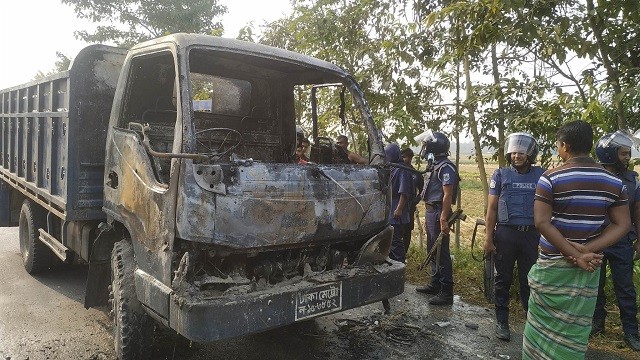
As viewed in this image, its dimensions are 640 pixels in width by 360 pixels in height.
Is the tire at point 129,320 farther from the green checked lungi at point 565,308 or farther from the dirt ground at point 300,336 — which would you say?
the green checked lungi at point 565,308

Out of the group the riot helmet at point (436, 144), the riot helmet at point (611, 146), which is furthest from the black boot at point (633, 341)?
the riot helmet at point (436, 144)

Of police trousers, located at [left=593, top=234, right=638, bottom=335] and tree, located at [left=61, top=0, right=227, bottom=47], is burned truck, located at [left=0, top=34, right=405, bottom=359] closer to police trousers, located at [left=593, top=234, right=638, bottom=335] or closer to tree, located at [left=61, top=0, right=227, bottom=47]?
police trousers, located at [left=593, top=234, right=638, bottom=335]

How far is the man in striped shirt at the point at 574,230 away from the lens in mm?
2598

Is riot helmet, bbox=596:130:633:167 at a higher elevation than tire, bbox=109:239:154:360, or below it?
higher

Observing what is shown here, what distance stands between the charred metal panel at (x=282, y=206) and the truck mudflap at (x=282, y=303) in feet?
0.96

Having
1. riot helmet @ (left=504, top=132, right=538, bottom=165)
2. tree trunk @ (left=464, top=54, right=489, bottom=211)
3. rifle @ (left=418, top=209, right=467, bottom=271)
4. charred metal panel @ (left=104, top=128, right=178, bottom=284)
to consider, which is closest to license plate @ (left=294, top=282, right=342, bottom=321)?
charred metal panel @ (left=104, top=128, right=178, bottom=284)

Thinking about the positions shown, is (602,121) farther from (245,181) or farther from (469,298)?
(245,181)

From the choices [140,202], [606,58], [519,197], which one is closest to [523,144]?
[519,197]

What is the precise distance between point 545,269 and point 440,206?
2.15 metres

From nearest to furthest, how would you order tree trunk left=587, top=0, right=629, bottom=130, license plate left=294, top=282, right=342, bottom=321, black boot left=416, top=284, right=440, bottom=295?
license plate left=294, top=282, right=342, bottom=321
tree trunk left=587, top=0, right=629, bottom=130
black boot left=416, top=284, right=440, bottom=295

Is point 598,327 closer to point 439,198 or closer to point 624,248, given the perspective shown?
point 624,248

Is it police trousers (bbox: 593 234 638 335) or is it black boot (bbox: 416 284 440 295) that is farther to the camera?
black boot (bbox: 416 284 440 295)

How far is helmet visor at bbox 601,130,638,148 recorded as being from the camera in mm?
3893

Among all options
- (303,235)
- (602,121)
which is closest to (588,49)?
(602,121)
